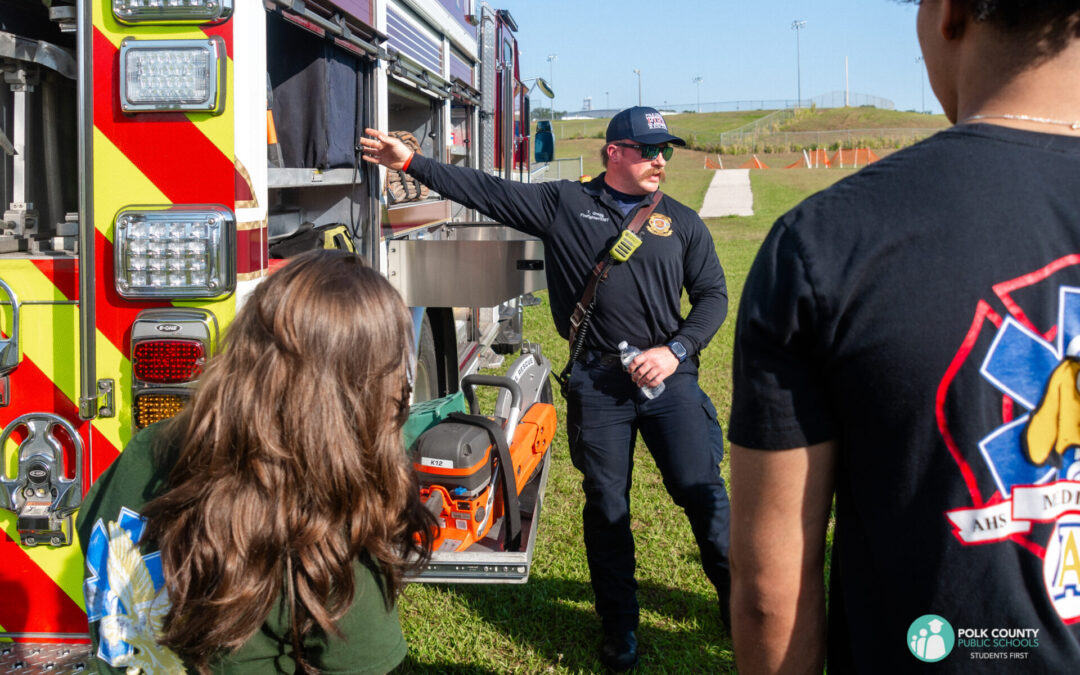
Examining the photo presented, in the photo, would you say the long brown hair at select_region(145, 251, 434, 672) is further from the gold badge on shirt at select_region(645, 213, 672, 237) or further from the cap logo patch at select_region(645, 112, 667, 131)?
the cap logo patch at select_region(645, 112, 667, 131)

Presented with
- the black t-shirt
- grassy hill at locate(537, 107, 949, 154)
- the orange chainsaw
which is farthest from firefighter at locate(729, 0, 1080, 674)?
grassy hill at locate(537, 107, 949, 154)

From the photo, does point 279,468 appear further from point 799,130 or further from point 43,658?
point 799,130

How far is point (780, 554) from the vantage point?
1220 mm

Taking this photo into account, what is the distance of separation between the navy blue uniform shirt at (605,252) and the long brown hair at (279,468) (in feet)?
6.55

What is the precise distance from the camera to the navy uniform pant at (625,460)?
3379 mm

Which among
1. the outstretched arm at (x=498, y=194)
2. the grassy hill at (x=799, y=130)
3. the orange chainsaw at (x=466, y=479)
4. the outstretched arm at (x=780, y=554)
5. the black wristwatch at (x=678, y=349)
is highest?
the grassy hill at (x=799, y=130)

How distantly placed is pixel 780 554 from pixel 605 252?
234 cm

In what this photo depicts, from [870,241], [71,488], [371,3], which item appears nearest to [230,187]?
[71,488]

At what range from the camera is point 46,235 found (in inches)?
112

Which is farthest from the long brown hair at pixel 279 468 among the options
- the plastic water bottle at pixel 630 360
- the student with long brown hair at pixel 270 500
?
the plastic water bottle at pixel 630 360

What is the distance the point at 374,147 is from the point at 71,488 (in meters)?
1.56

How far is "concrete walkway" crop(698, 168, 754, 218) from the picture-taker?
26.2 metres

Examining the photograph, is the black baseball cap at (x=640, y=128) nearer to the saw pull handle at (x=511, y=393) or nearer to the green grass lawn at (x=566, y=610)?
the saw pull handle at (x=511, y=393)

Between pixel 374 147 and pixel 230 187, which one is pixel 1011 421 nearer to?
pixel 230 187
